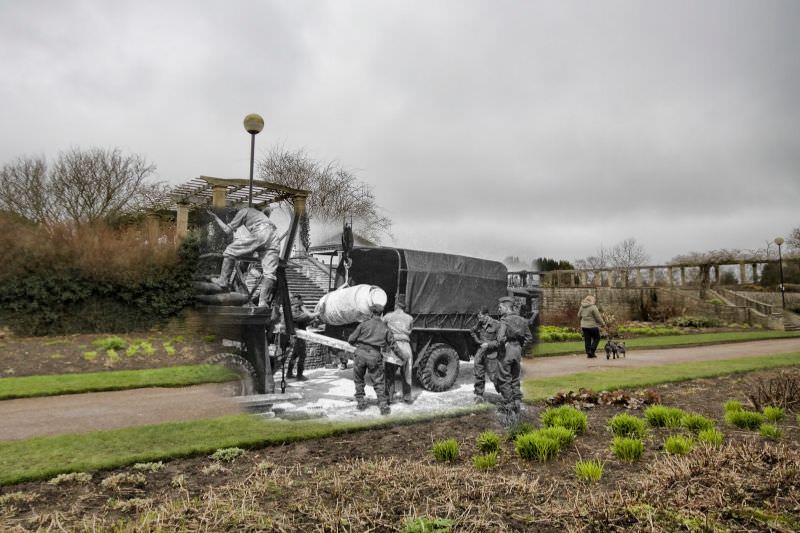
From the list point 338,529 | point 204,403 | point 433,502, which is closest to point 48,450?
point 204,403

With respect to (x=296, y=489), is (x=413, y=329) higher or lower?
higher

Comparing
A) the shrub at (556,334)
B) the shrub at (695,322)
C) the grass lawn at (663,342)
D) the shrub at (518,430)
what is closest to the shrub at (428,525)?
the shrub at (518,430)

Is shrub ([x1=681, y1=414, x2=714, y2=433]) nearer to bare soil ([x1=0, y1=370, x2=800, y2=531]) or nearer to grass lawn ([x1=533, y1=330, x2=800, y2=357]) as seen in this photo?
bare soil ([x1=0, y1=370, x2=800, y2=531])

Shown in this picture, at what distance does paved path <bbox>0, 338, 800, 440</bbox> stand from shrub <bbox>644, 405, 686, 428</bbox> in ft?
7.65

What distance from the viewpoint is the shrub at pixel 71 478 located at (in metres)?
5.06

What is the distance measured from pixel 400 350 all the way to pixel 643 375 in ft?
27.0

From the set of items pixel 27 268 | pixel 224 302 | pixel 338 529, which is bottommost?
pixel 338 529

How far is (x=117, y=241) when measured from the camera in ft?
21.7

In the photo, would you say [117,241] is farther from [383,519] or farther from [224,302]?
[383,519]

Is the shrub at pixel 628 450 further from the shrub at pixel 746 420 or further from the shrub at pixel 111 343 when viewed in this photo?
the shrub at pixel 111 343

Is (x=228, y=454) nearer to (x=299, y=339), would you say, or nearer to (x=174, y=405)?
(x=299, y=339)

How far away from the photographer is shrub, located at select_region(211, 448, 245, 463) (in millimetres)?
5711

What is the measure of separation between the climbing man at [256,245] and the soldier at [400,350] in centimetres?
131

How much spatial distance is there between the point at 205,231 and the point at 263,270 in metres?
0.98
